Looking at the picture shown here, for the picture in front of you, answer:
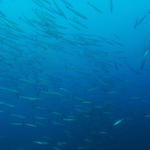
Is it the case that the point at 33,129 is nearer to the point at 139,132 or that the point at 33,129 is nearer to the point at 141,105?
the point at 139,132

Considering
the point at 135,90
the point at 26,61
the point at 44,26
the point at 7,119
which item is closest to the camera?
the point at 44,26

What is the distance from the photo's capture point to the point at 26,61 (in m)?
9.28

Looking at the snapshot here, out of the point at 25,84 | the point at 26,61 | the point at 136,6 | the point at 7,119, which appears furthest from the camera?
the point at 136,6

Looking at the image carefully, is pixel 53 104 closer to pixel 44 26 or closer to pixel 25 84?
pixel 25 84

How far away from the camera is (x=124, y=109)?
13.8m

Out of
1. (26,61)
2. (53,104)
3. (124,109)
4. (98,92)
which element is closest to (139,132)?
(124,109)

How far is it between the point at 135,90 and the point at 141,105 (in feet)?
9.00

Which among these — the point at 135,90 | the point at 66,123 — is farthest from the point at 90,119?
the point at 135,90

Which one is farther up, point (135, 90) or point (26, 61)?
point (135, 90)

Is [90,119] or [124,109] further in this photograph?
[124,109]

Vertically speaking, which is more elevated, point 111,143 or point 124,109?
point 124,109

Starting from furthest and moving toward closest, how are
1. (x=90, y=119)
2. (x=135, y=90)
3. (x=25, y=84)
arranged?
(x=135, y=90) → (x=90, y=119) → (x=25, y=84)

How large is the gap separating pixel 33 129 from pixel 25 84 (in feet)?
12.3

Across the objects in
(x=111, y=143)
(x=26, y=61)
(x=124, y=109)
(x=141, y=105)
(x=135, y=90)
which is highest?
(x=135, y=90)
